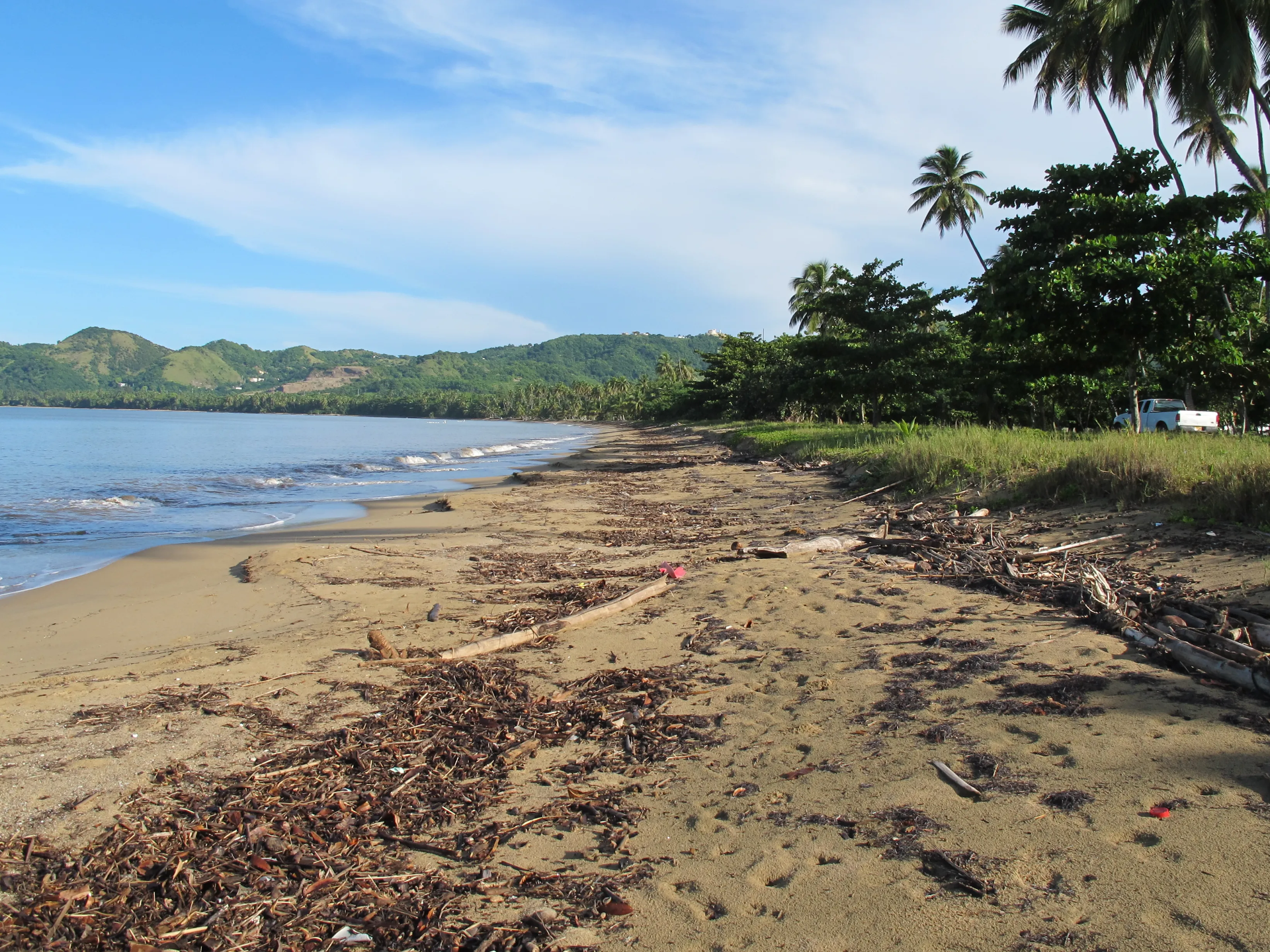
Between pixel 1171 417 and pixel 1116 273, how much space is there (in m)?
13.5

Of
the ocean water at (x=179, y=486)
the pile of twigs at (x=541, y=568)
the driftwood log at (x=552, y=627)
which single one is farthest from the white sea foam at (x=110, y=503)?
the driftwood log at (x=552, y=627)

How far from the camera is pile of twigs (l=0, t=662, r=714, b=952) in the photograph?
254 cm

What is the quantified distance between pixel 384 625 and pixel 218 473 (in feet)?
74.9

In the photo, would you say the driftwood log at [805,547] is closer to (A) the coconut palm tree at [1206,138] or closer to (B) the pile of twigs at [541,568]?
(B) the pile of twigs at [541,568]

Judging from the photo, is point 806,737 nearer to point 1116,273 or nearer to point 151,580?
point 151,580

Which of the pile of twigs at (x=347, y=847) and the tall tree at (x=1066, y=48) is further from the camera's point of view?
the tall tree at (x=1066, y=48)

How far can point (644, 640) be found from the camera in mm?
5555

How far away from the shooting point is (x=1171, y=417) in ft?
81.7

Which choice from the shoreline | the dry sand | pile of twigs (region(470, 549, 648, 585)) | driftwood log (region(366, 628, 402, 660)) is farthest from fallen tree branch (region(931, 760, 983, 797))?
the shoreline

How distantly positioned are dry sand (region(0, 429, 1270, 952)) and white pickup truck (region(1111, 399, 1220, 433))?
19078 millimetres

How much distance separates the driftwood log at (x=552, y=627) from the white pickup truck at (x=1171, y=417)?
19931mm

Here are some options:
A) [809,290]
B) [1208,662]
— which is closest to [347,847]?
[1208,662]

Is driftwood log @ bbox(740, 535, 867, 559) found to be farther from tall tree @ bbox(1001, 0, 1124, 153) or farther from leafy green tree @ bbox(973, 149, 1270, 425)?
tall tree @ bbox(1001, 0, 1124, 153)

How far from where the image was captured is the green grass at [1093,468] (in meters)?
7.10
